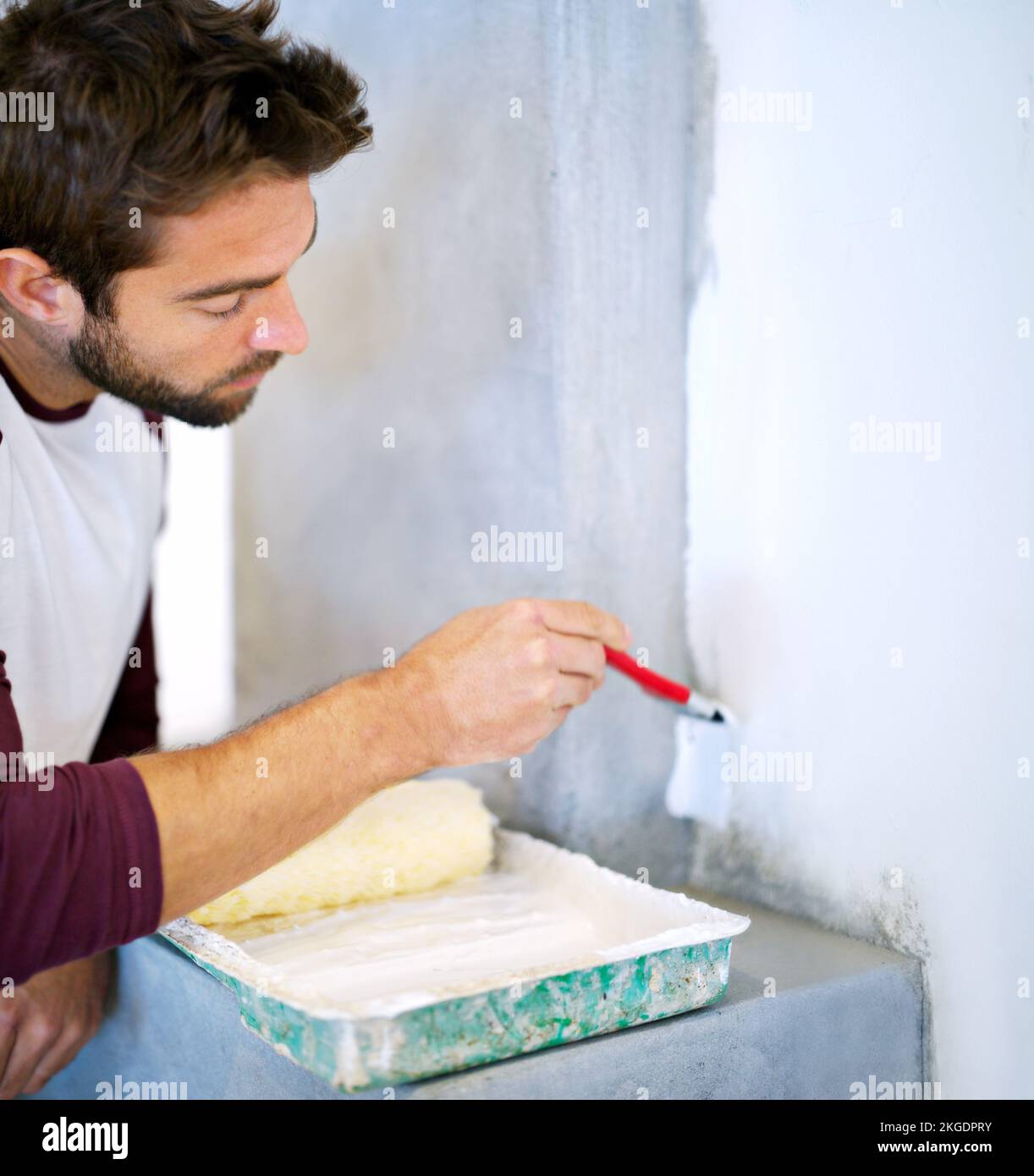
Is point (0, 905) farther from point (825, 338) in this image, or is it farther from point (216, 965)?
point (825, 338)

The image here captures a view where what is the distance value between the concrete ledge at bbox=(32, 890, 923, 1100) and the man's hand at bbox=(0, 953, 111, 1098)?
6 centimetres

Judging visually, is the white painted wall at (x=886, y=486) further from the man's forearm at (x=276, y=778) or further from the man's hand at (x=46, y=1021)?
the man's hand at (x=46, y=1021)

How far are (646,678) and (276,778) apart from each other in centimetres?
37

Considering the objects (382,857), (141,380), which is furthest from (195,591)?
(382,857)

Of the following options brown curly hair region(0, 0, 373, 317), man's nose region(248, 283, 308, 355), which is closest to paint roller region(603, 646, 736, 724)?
man's nose region(248, 283, 308, 355)

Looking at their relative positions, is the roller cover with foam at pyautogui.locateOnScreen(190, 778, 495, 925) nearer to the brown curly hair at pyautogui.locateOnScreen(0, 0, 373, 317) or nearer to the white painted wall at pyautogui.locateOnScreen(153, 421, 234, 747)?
the brown curly hair at pyautogui.locateOnScreen(0, 0, 373, 317)

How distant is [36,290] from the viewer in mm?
1144

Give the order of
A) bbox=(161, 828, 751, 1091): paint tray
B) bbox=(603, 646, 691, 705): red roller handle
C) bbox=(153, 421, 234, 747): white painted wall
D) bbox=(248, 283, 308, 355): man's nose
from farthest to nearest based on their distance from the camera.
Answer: bbox=(153, 421, 234, 747): white painted wall < bbox=(248, 283, 308, 355): man's nose < bbox=(603, 646, 691, 705): red roller handle < bbox=(161, 828, 751, 1091): paint tray

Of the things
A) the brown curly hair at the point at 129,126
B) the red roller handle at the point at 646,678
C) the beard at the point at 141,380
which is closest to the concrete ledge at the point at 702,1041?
the red roller handle at the point at 646,678

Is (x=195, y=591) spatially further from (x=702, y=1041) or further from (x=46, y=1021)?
(x=702, y=1041)

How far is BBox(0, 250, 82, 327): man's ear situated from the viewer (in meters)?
1.11

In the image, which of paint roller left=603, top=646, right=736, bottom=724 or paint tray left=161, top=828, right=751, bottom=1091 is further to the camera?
paint roller left=603, top=646, right=736, bottom=724

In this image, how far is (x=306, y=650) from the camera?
1802 millimetres
